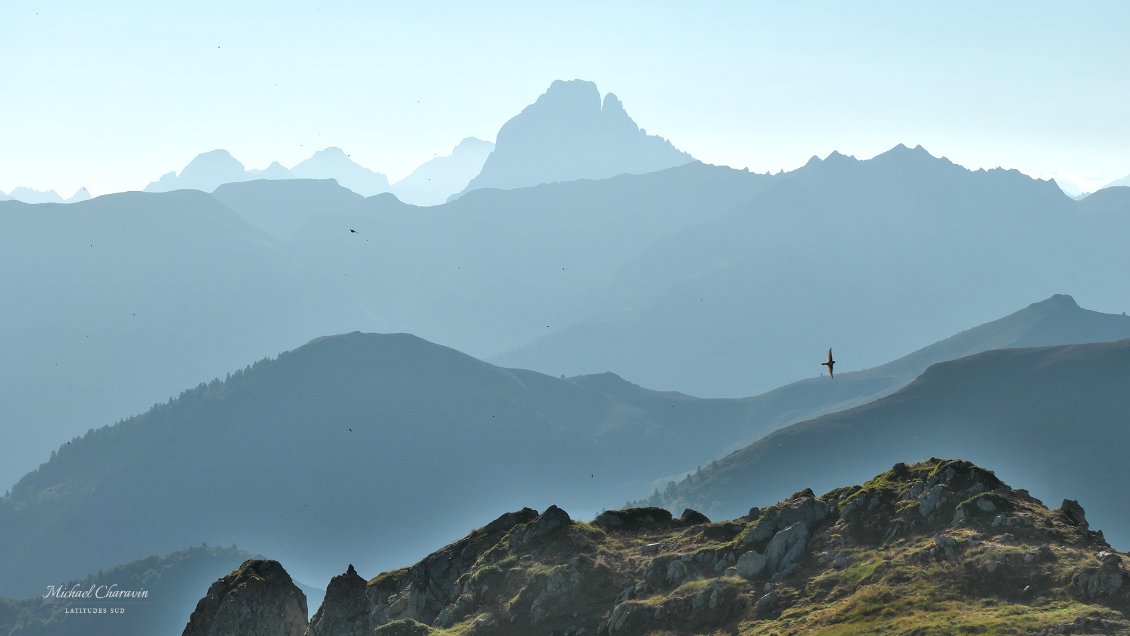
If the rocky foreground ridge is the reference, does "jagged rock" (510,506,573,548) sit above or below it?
above

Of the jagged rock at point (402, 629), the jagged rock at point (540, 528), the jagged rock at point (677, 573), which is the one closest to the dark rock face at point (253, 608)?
the jagged rock at point (402, 629)

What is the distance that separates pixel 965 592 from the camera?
8938cm

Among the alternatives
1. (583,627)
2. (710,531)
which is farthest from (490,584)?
(710,531)

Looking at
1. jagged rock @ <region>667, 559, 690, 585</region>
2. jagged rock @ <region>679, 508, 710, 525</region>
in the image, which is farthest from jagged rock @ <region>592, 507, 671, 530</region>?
jagged rock @ <region>667, 559, 690, 585</region>

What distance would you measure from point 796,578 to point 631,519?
1142 inches

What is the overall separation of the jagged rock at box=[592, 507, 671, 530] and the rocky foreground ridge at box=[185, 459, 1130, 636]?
6.87 ft

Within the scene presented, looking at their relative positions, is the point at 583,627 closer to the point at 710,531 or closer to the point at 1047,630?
the point at 710,531

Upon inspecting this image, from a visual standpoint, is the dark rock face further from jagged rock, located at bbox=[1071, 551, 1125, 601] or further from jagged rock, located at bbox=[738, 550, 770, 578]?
jagged rock, located at bbox=[1071, 551, 1125, 601]

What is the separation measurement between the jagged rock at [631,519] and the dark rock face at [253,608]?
33481mm

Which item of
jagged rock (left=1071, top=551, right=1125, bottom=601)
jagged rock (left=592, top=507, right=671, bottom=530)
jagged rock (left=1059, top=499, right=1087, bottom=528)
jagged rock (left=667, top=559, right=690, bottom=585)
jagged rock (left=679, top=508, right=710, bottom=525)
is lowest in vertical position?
jagged rock (left=1071, top=551, right=1125, bottom=601)

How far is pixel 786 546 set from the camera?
103938 millimetres

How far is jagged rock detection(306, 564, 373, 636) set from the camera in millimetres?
97931

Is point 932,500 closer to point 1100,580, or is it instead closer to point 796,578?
point 796,578

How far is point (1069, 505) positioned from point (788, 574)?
23.0 meters
